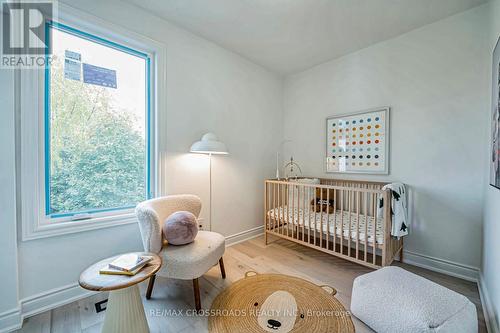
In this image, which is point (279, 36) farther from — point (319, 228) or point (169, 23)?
point (319, 228)

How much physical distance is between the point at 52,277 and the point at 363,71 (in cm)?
375

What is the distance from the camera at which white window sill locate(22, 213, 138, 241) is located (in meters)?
1.52

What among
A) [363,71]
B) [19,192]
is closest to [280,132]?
[363,71]

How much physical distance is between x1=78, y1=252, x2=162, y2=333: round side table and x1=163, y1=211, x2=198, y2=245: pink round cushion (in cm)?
39

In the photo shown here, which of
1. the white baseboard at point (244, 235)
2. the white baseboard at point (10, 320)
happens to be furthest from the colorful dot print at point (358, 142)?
the white baseboard at point (10, 320)

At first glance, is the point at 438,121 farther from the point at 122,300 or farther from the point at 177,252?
the point at 122,300

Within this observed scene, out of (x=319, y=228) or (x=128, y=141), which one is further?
(x=319, y=228)

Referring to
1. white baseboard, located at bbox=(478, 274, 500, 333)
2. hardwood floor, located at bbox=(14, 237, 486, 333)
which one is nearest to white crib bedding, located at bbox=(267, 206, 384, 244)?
hardwood floor, located at bbox=(14, 237, 486, 333)

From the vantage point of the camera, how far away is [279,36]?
2.39 m

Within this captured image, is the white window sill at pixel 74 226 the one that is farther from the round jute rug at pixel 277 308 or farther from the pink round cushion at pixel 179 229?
the round jute rug at pixel 277 308

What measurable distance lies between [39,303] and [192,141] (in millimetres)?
1809

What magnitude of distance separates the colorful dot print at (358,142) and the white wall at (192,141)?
94cm

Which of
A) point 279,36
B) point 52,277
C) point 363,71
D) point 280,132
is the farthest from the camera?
point 280,132

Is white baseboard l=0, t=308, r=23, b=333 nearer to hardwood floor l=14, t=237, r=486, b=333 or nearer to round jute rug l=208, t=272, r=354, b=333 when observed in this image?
hardwood floor l=14, t=237, r=486, b=333
